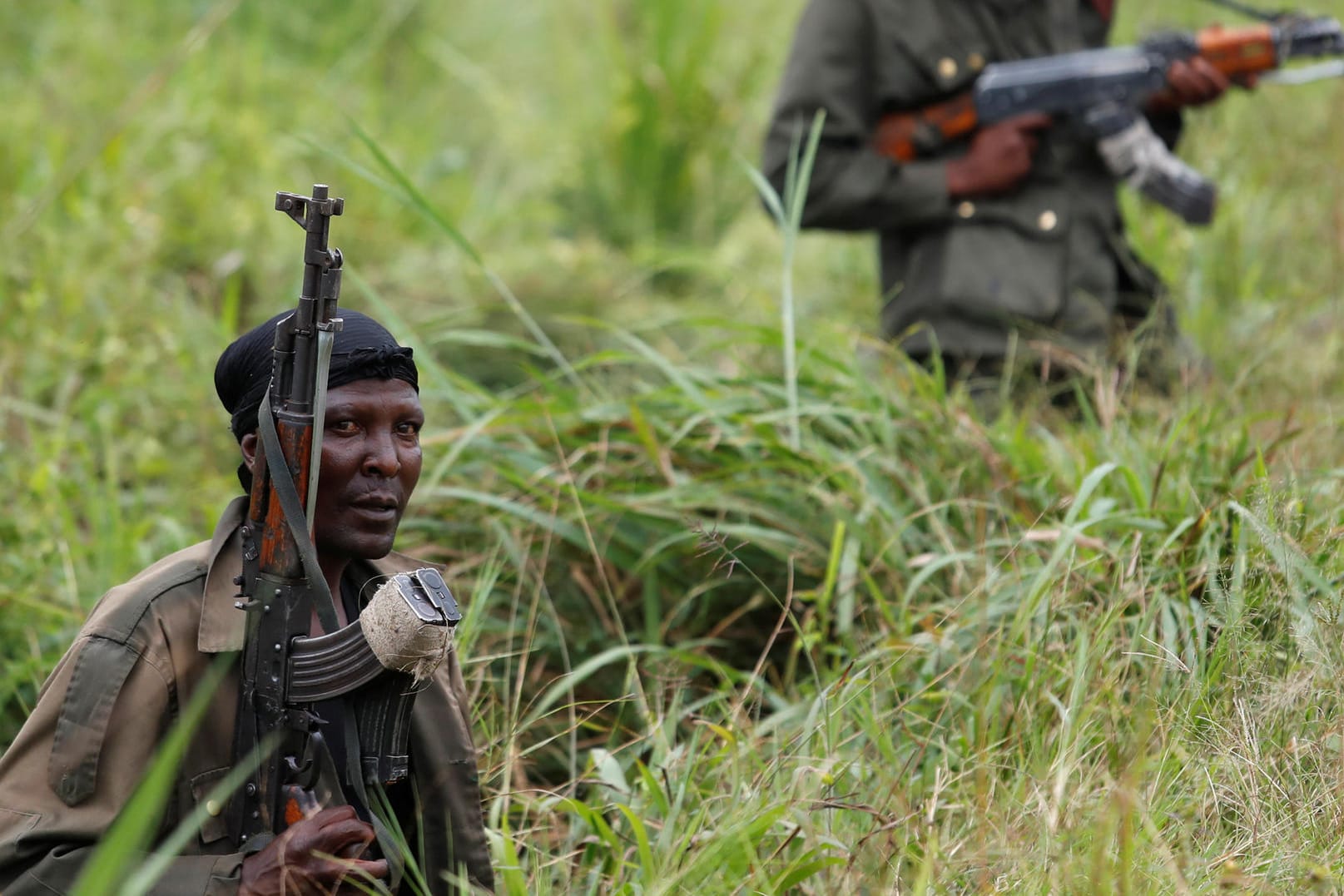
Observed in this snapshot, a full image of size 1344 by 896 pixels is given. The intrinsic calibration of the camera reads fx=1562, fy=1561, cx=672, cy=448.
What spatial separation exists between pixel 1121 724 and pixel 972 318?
1752 mm

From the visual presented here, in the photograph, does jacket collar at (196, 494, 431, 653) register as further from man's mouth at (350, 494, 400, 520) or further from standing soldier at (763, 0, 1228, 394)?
standing soldier at (763, 0, 1228, 394)

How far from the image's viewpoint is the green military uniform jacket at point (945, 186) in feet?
13.0

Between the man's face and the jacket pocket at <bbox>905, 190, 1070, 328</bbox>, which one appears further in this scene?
the jacket pocket at <bbox>905, 190, 1070, 328</bbox>

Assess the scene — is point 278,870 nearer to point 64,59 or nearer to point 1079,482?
point 1079,482

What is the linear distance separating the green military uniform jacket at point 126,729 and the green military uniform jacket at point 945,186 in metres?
2.37

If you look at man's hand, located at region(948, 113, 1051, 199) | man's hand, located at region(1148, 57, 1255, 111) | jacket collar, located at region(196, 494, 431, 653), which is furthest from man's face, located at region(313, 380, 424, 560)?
man's hand, located at region(1148, 57, 1255, 111)

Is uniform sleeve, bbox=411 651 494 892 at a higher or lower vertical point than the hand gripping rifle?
lower

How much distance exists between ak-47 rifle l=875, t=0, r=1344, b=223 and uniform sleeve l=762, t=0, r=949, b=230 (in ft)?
0.60

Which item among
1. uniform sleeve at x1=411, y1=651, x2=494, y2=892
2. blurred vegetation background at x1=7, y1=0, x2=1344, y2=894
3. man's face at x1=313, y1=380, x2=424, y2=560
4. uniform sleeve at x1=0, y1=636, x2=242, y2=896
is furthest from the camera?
blurred vegetation background at x1=7, y1=0, x2=1344, y2=894

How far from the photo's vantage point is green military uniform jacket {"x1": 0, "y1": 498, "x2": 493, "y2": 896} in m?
1.82

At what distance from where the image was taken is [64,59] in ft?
21.3

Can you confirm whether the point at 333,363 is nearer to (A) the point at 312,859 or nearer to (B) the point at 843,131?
(A) the point at 312,859

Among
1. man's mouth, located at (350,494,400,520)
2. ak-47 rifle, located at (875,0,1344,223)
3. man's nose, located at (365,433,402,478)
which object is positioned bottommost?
man's mouth, located at (350,494,400,520)

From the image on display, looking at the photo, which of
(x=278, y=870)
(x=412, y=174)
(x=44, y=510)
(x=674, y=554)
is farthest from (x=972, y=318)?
(x=412, y=174)
